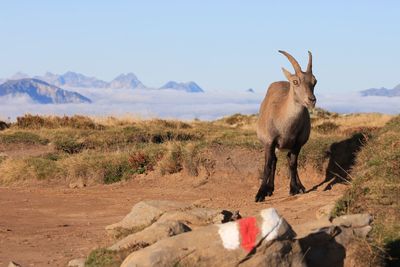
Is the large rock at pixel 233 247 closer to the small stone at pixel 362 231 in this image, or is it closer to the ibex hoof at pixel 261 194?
the small stone at pixel 362 231

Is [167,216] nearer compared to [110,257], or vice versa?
[110,257]

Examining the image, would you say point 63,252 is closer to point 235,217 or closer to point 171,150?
point 235,217

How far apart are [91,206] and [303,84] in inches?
168

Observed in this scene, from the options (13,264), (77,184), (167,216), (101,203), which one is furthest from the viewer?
(77,184)

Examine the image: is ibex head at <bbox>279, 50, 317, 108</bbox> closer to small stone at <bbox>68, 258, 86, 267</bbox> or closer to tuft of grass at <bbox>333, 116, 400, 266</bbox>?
tuft of grass at <bbox>333, 116, 400, 266</bbox>

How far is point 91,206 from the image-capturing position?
564 inches

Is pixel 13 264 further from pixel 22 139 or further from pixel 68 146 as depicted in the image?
pixel 22 139

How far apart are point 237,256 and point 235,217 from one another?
92.0 inches

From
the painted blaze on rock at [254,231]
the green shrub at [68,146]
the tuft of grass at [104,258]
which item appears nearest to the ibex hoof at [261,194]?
the tuft of grass at [104,258]

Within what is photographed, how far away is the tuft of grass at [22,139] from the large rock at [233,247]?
15.6 metres

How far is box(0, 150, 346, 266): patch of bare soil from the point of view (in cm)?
1062

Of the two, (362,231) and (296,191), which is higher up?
(362,231)

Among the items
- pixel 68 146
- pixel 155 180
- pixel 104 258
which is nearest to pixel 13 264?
pixel 104 258

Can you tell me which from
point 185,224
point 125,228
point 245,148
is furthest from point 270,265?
point 245,148
